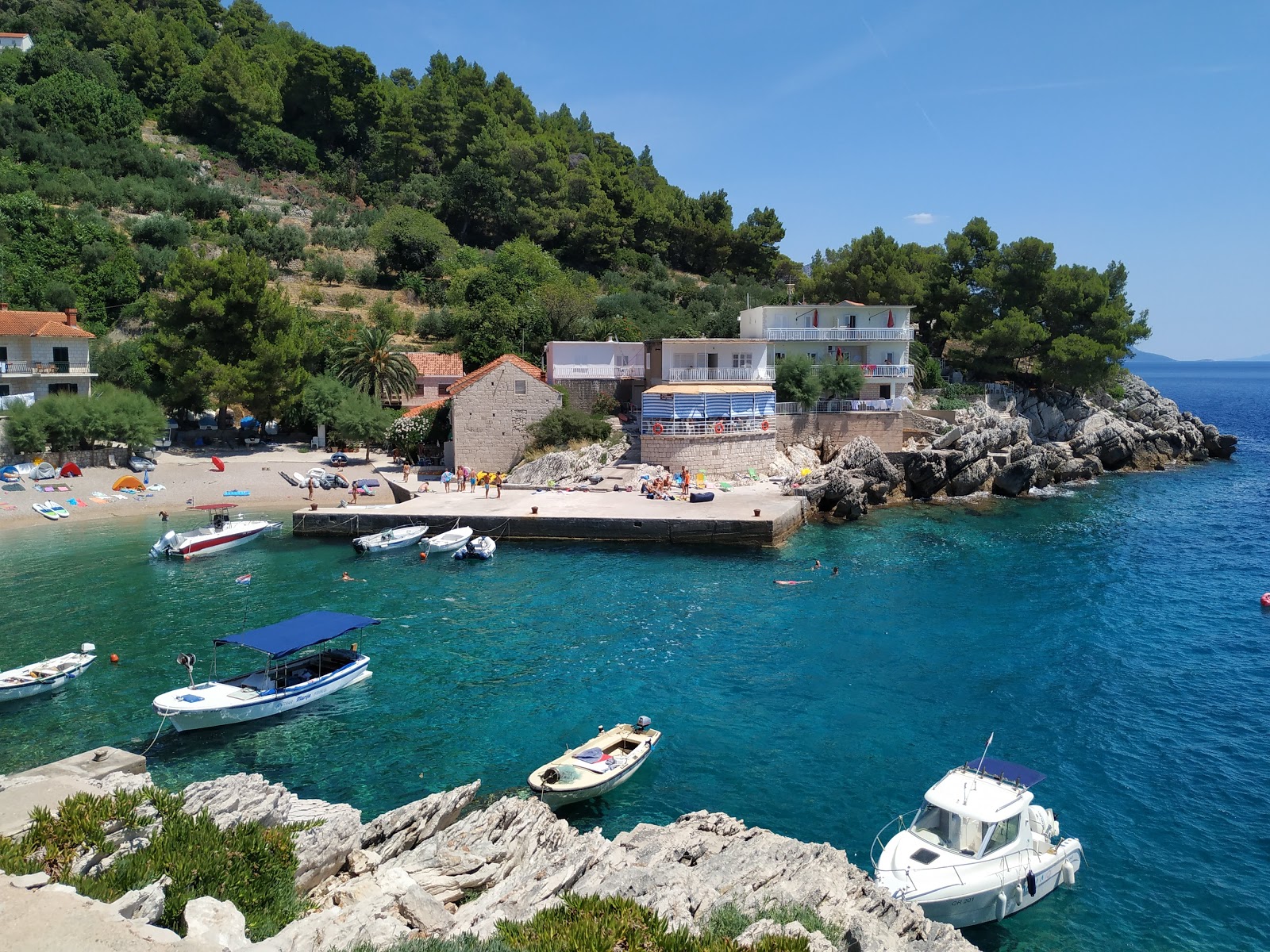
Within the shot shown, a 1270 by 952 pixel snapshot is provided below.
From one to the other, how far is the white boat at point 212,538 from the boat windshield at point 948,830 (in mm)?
28324

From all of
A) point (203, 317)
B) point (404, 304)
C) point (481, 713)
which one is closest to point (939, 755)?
point (481, 713)

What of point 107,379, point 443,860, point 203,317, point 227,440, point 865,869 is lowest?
point 865,869

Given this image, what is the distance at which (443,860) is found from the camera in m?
12.1

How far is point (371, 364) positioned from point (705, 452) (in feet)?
70.2

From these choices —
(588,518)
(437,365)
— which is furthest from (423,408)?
(588,518)

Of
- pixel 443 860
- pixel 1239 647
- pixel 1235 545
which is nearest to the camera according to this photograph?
pixel 443 860

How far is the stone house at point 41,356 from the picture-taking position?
146 ft

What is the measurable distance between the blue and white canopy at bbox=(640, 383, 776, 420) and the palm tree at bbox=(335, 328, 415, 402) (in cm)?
1754

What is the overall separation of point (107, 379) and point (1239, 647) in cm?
5525

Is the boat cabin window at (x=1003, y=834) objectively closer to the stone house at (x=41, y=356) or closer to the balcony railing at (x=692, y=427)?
the balcony railing at (x=692, y=427)

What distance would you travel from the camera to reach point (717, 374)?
1732 inches

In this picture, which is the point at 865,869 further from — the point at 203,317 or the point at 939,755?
the point at 203,317

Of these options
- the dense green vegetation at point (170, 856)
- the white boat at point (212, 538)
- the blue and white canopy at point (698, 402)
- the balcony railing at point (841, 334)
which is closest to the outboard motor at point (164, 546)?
the white boat at point (212, 538)

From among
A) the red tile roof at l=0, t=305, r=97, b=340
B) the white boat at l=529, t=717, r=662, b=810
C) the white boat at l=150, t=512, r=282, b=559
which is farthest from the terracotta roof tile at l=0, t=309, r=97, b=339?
the white boat at l=529, t=717, r=662, b=810
